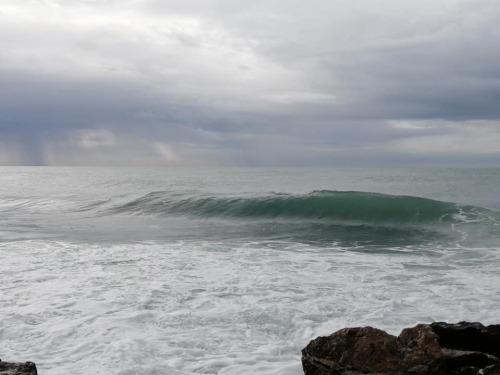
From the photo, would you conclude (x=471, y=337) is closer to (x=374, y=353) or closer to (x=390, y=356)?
(x=390, y=356)

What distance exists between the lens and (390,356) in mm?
4129

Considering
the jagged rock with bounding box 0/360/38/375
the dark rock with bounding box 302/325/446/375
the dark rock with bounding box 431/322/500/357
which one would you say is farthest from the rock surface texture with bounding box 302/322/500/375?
the jagged rock with bounding box 0/360/38/375

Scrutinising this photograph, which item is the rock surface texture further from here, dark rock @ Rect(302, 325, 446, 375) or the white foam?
the white foam

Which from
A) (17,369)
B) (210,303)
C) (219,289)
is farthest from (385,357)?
(219,289)

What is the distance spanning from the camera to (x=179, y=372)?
15.8ft

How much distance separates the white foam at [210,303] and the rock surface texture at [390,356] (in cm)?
80

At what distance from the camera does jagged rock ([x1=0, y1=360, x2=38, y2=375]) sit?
3817mm

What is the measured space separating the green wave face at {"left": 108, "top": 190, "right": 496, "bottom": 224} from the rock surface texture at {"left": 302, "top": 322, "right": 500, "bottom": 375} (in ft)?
55.0

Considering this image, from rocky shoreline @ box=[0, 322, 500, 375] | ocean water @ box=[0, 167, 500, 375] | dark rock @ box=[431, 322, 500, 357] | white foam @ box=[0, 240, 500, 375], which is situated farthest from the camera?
ocean water @ box=[0, 167, 500, 375]

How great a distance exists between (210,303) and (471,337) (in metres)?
3.62

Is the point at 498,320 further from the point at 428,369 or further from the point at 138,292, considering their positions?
the point at 138,292

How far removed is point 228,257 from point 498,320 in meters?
6.10

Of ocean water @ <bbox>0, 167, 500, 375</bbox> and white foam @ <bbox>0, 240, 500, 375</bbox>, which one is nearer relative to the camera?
white foam @ <bbox>0, 240, 500, 375</bbox>

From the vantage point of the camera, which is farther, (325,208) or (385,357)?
(325,208)
